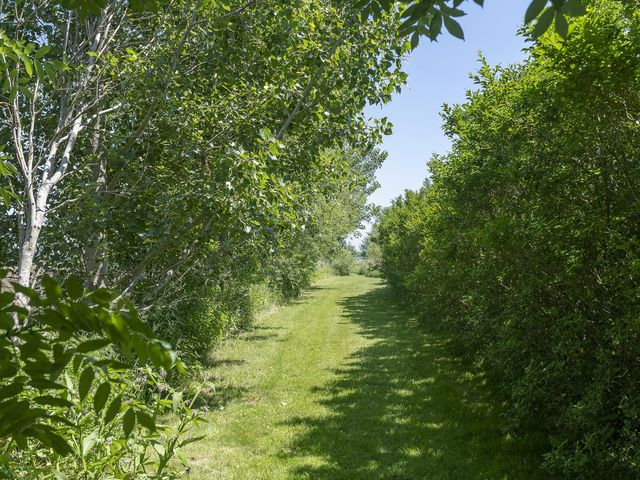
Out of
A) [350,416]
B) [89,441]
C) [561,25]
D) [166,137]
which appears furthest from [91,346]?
[350,416]

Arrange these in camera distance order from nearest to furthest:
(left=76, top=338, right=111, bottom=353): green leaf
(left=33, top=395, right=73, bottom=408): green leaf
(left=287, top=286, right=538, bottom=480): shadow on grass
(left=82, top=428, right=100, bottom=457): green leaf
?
(left=76, top=338, right=111, bottom=353): green leaf
(left=33, top=395, right=73, bottom=408): green leaf
(left=82, top=428, right=100, bottom=457): green leaf
(left=287, top=286, right=538, bottom=480): shadow on grass

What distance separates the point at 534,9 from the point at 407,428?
24.1ft

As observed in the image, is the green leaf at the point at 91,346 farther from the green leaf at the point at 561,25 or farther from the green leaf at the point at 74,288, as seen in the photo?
the green leaf at the point at 561,25

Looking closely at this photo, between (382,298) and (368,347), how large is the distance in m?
17.0

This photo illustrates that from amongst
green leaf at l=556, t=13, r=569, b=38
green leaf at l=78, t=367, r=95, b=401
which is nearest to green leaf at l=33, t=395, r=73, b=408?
green leaf at l=78, t=367, r=95, b=401

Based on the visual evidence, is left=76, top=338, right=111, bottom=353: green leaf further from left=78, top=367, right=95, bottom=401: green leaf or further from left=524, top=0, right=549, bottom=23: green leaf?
left=524, top=0, right=549, bottom=23: green leaf

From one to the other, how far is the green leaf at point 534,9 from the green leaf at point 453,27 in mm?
322

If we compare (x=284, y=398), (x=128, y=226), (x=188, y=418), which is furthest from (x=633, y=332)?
(x=284, y=398)

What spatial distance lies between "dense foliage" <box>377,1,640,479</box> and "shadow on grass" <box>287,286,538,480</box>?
0.72 m

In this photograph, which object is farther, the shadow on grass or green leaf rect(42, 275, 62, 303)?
the shadow on grass

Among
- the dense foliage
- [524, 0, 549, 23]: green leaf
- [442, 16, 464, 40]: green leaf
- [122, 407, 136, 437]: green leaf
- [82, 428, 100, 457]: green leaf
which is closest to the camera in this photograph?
[122, 407, 136, 437]: green leaf

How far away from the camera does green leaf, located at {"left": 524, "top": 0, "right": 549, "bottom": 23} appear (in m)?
1.63

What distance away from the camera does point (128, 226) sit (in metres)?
5.94

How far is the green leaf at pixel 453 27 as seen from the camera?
1939 millimetres
